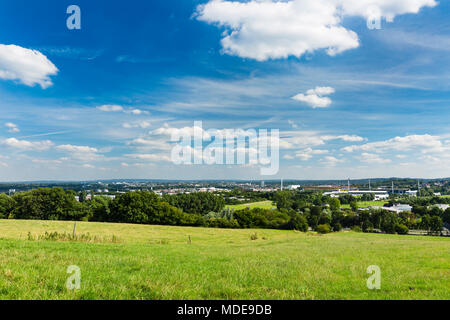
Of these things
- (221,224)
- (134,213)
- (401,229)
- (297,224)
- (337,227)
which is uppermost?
(134,213)

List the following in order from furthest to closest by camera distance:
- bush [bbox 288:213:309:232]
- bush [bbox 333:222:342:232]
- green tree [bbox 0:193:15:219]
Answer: bush [bbox 333:222:342:232] < bush [bbox 288:213:309:232] < green tree [bbox 0:193:15:219]

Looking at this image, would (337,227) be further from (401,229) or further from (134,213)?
(134,213)

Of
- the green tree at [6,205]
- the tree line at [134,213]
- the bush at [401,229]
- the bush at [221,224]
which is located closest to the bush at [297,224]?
the tree line at [134,213]

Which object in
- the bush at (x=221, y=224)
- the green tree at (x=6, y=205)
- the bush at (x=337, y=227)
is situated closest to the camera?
the green tree at (x=6, y=205)

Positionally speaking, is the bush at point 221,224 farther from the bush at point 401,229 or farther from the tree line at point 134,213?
the bush at point 401,229

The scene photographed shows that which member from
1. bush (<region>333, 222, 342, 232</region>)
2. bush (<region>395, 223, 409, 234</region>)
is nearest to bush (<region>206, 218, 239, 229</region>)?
bush (<region>333, 222, 342, 232</region>)

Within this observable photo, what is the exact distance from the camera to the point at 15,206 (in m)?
76.1

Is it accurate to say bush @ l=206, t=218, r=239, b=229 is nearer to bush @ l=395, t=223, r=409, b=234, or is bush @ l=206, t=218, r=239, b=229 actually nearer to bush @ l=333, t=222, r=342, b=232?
bush @ l=333, t=222, r=342, b=232

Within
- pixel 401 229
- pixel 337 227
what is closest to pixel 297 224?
pixel 337 227

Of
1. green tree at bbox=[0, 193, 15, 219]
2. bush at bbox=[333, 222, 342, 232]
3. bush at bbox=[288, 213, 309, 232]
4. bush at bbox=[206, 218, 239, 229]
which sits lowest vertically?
bush at bbox=[333, 222, 342, 232]

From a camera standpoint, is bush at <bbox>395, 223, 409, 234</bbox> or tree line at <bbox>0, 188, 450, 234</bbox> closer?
tree line at <bbox>0, 188, 450, 234</bbox>

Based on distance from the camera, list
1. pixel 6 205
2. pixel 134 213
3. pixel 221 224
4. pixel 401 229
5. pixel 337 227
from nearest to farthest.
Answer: pixel 134 213 → pixel 6 205 → pixel 221 224 → pixel 401 229 → pixel 337 227
